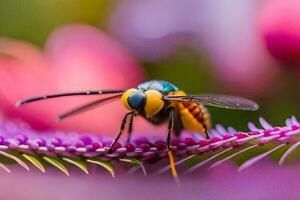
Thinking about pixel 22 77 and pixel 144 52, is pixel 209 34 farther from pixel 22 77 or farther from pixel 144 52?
pixel 22 77

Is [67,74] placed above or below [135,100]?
above


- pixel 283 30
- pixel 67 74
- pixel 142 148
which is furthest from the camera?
pixel 67 74

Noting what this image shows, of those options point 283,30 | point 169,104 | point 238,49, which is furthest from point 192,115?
point 238,49

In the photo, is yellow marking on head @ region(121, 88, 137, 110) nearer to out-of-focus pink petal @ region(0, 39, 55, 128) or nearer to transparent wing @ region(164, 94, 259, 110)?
transparent wing @ region(164, 94, 259, 110)

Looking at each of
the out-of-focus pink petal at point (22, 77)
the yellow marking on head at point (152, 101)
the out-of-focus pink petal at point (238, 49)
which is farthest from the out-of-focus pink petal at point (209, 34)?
the yellow marking on head at point (152, 101)

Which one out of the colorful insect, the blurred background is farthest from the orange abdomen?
the blurred background

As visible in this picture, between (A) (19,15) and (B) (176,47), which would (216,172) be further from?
(A) (19,15)

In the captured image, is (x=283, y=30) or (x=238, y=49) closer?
(x=283, y=30)
